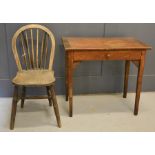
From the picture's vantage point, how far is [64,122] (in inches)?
86.8

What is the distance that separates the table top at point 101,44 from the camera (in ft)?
6.75

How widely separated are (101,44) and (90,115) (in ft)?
2.41

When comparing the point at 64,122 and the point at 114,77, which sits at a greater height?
the point at 114,77

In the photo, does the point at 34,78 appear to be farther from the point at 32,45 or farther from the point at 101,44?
the point at 101,44

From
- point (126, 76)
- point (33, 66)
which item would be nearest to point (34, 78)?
point (33, 66)

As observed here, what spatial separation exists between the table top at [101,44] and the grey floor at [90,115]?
0.72m

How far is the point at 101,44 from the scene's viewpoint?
2188 mm

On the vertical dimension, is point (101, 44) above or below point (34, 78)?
above

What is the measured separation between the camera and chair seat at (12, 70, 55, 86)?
6.49 feet

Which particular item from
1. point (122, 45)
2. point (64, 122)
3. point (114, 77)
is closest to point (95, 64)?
point (114, 77)

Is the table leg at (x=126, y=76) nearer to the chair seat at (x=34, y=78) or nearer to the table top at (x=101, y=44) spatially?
the table top at (x=101, y=44)
